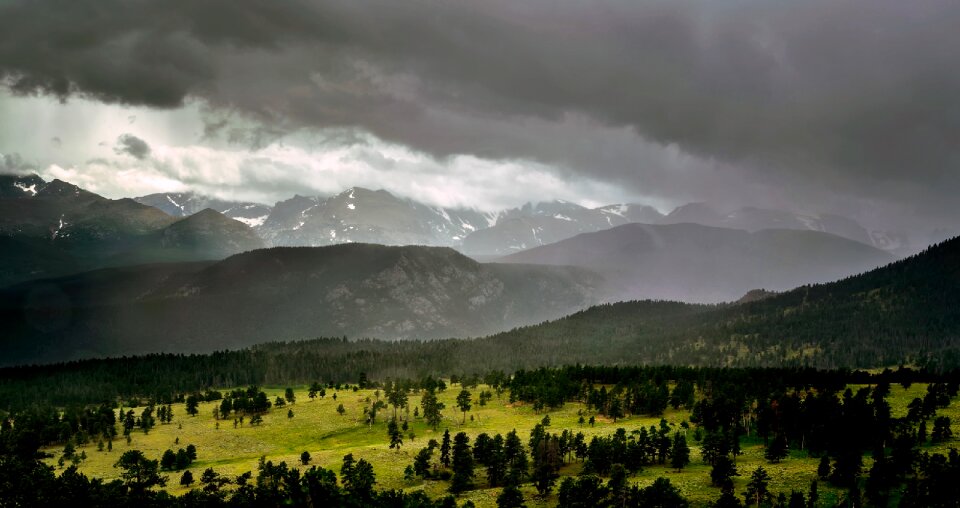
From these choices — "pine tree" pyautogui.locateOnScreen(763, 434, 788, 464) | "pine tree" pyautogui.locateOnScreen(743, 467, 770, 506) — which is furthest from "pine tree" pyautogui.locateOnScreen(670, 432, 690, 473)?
"pine tree" pyautogui.locateOnScreen(743, 467, 770, 506)

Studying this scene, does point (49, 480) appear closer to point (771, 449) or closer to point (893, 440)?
point (771, 449)

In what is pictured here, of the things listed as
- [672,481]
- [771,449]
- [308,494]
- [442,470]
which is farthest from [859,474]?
[308,494]

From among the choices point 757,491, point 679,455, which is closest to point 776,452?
point 679,455

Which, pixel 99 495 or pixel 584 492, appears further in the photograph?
pixel 99 495

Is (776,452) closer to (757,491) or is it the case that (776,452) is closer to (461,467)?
(757,491)

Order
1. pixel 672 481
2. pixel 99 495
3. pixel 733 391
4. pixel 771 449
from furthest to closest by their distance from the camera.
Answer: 1. pixel 733 391
2. pixel 771 449
3. pixel 672 481
4. pixel 99 495

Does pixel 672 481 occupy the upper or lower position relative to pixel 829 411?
lower

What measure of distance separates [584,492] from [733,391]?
96448 millimetres

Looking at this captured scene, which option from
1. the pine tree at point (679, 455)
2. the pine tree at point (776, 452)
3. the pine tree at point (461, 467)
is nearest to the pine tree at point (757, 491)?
the pine tree at point (679, 455)

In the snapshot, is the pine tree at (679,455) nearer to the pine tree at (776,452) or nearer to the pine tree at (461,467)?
the pine tree at (776,452)

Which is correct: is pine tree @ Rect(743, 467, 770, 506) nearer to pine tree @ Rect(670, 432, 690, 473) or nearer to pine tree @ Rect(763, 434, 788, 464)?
pine tree @ Rect(670, 432, 690, 473)

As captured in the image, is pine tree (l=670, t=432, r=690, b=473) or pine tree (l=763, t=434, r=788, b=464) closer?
Result: pine tree (l=763, t=434, r=788, b=464)

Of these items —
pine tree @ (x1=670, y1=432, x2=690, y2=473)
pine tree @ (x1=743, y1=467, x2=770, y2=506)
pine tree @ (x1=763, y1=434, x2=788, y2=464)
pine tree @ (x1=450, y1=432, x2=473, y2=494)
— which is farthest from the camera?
pine tree @ (x1=670, y1=432, x2=690, y2=473)

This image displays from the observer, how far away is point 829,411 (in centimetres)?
15338
